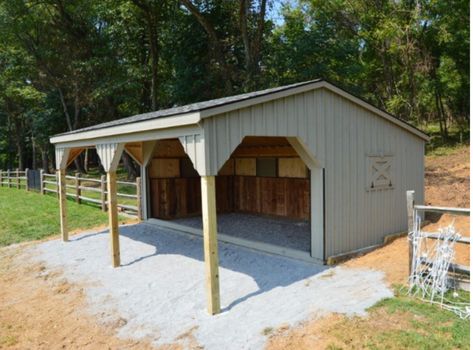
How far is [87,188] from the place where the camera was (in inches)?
Result: 525

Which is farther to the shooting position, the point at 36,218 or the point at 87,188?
the point at 87,188

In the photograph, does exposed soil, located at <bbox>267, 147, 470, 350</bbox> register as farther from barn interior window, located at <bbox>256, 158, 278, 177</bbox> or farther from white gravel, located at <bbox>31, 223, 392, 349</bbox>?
barn interior window, located at <bbox>256, 158, 278, 177</bbox>

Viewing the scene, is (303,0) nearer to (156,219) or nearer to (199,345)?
(156,219)

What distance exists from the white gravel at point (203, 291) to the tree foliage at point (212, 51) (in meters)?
9.06

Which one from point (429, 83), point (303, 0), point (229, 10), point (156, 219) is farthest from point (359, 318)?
point (303, 0)

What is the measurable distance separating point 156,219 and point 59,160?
2.98m

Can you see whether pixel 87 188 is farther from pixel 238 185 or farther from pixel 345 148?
pixel 345 148

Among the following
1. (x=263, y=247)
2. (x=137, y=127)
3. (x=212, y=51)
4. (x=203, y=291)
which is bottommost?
(x=203, y=291)

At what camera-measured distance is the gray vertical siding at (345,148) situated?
5.63 metres

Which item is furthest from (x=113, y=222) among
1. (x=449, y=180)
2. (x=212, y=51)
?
(x=212, y=51)

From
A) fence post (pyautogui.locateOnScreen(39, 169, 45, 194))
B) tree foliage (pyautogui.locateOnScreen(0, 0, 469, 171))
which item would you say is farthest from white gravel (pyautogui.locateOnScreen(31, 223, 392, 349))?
fence post (pyautogui.locateOnScreen(39, 169, 45, 194))

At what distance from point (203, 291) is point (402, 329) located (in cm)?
270

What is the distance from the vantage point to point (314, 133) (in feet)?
21.1

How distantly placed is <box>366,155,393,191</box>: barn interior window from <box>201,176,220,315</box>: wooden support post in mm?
3624
